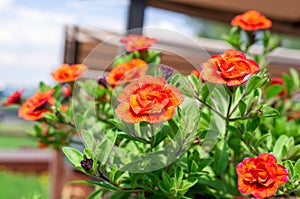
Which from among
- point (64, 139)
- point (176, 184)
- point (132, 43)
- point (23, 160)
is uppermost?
point (132, 43)

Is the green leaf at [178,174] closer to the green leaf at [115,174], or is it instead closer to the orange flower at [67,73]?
the green leaf at [115,174]

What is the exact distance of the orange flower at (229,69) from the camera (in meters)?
0.71

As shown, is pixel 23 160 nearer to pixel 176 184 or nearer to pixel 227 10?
pixel 227 10

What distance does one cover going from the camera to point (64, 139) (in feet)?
3.72

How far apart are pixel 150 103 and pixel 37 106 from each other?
434mm

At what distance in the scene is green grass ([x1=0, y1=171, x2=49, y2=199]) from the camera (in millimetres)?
4387

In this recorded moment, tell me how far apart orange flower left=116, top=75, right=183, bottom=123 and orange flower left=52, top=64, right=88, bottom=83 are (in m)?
0.37

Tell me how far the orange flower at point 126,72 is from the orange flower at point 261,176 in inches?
11.7

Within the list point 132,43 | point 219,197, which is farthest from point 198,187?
point 132,43

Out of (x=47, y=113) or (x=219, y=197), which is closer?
(x=219, y=197)

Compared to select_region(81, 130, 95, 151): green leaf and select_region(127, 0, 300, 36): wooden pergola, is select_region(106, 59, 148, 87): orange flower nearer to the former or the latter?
select_region(81, 130, 95, 151): green leaf

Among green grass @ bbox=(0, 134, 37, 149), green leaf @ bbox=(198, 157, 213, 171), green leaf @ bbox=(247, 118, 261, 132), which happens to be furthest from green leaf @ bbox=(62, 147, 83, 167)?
green grass @ bbox=(0, 134, 37, 149)

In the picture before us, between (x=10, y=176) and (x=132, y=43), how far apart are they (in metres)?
4.84

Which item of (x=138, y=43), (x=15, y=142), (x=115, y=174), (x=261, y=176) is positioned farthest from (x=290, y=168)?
(x=15, y=142)
